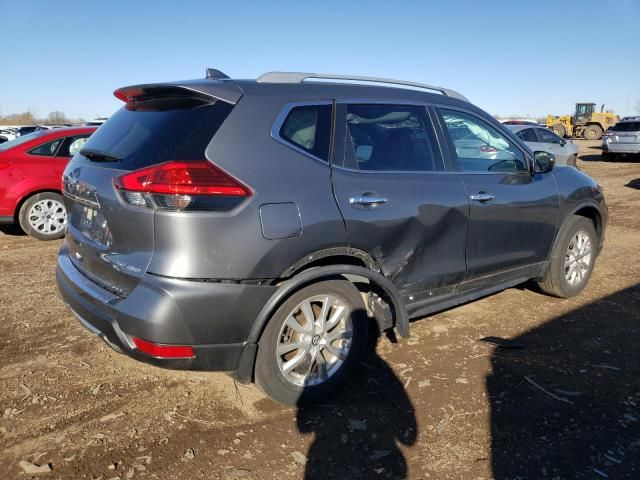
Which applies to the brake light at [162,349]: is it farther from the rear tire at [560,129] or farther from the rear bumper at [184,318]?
the rear tire at [560,129]

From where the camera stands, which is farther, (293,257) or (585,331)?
(585,331)

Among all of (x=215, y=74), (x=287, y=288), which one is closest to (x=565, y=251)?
(x=287, y=288)

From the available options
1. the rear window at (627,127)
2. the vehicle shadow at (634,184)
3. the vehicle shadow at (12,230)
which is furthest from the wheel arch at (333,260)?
the rear window at (627,127)

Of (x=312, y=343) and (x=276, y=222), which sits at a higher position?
(x=276, y=222)

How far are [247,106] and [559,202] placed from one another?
118 inches

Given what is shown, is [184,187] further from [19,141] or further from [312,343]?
[19,141]

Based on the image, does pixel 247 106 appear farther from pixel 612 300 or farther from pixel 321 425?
pixel 612 300

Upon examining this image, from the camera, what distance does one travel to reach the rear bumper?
2.44m

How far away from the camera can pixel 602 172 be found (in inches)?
659

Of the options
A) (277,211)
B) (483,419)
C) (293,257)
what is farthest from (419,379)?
(277,211)

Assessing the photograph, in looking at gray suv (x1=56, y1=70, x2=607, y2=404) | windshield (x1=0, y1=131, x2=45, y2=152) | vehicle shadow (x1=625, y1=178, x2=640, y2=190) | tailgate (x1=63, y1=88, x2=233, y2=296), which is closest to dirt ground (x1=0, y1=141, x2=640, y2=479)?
gray suv (x1=56, y1=70, x2=607, y2=404)

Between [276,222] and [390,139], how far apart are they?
1.15m

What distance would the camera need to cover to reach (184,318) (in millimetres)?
2463

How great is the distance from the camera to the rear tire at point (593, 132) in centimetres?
3620
